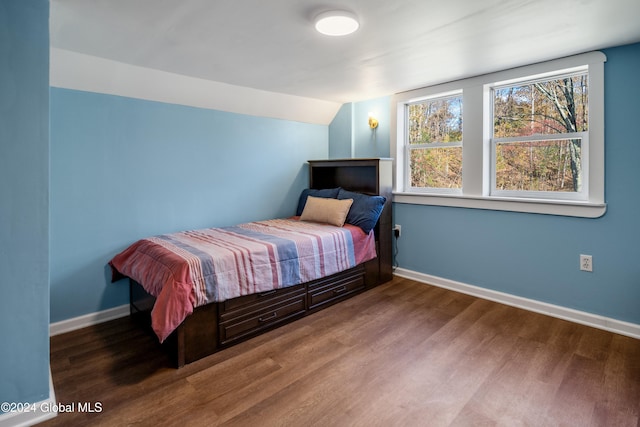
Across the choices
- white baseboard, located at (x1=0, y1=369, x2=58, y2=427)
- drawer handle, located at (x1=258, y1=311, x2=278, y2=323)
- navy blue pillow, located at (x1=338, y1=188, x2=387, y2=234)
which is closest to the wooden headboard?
navy blue pillow, located at (x1=338, y1=188, x2=387, y2=234)

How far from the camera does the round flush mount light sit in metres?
1.92

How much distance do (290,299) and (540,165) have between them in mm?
2478

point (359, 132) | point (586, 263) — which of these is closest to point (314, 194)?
point (359, 132)

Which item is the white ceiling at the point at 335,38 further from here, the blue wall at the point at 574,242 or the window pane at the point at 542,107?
the blue wall at the point at 574,242

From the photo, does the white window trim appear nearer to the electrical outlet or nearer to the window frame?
the window frame

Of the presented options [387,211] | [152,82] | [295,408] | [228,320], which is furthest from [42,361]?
[387,211]

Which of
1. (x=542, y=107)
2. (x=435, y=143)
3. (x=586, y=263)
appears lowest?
(x=586, y=263)

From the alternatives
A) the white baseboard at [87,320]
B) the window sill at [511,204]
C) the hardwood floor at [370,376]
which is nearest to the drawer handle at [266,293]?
the hardwood floor at [370,376]

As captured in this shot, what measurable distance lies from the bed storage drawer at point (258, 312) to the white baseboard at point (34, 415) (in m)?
0.93

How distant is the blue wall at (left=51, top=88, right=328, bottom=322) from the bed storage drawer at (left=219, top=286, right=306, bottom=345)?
1187 mm

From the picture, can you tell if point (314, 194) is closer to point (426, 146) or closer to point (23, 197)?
point (426, 146)

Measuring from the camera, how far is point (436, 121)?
377 centimetres

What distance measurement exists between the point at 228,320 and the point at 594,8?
2.92m

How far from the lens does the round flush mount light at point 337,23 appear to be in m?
1.92
